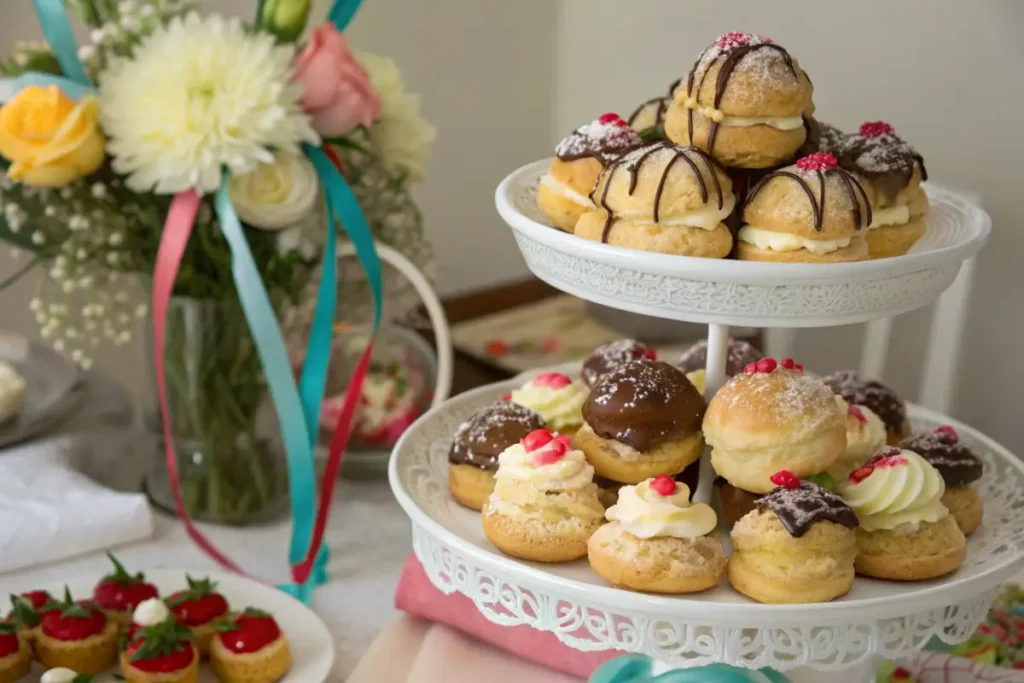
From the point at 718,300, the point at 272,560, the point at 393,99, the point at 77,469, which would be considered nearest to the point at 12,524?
the point at 77,469

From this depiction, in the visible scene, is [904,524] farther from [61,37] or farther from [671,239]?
[61,37]

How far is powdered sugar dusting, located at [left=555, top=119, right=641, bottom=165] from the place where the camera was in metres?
0.88

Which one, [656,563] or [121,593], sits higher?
[656,563]

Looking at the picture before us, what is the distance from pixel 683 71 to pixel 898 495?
1631mm

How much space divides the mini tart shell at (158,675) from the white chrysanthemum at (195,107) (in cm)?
51

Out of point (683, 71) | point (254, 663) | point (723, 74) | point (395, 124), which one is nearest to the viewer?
point (723, 74)

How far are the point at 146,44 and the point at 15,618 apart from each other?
641 millimetres

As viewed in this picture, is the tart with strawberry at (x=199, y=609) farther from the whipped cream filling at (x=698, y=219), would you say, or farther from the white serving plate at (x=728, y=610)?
the whipped cream filling at (x=698, y=219)

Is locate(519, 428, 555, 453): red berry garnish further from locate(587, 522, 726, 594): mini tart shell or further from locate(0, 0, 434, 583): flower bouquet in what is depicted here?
locate(0, 0, 434, 583): flower bouquet

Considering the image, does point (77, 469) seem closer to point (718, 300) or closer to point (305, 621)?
point (305, 621)

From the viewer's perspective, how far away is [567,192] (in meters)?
0.90

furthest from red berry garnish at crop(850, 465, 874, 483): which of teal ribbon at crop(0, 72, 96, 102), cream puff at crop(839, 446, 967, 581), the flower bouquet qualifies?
teal ribbon at crop(0, 72, 96, 102)

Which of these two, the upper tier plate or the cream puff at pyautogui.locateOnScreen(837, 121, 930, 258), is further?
the cream puff at pyautogui.locateOnScreen(837, 121, 930, 258)

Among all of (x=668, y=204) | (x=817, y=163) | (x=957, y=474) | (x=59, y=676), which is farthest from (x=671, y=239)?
(x=59, y=676)
